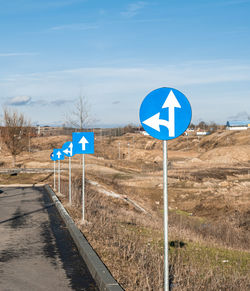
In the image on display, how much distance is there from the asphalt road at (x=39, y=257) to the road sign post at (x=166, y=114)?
7.16 ft

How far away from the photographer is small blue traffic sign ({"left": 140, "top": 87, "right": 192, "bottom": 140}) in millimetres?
4953

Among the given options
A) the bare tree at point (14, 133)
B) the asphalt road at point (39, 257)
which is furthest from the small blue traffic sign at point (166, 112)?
the bare tree at point (14, 133)

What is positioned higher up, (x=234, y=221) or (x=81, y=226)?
(x=81, y=226)

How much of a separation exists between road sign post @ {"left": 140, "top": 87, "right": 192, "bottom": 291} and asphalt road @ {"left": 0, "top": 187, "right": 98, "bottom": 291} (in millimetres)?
2182

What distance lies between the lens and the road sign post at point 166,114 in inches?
195

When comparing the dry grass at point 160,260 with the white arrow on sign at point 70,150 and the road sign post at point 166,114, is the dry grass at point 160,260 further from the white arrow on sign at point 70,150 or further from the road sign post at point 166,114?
the white arrow on sign at point 70,150

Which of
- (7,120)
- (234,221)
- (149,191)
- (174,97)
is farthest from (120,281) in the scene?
(7,120)

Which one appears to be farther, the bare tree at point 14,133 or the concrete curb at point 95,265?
the bare tree at point 14,133

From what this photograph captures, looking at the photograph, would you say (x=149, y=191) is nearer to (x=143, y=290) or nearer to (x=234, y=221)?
(x=234, y=221)

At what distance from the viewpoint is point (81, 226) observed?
1092cm

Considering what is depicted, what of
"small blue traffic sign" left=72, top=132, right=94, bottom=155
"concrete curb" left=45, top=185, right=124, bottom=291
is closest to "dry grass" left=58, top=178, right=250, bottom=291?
"concrete curb" left=45, top=185, right=124, bottom=291

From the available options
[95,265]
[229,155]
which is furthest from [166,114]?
[229,155]

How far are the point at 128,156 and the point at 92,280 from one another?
93569mm

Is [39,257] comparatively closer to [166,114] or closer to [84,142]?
[84,142]
